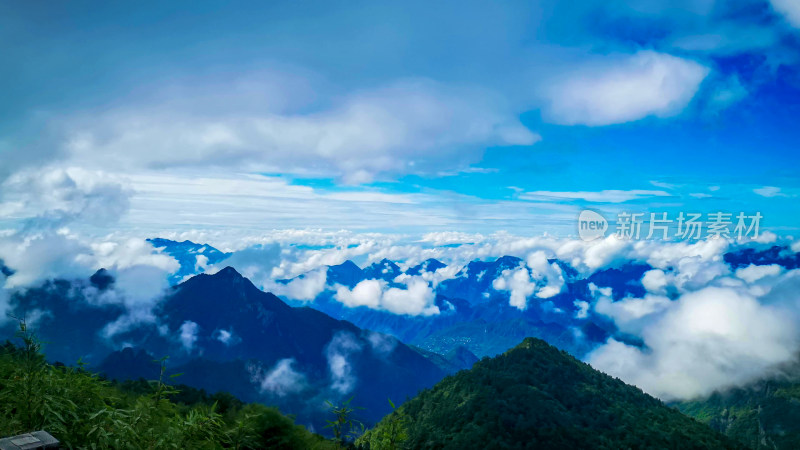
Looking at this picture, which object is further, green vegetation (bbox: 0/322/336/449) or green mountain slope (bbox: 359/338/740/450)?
green mountain slope (bbox: 359/338/740/450)

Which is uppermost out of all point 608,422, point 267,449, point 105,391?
point 105,391

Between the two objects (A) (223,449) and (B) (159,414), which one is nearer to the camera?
(A) (223,449)

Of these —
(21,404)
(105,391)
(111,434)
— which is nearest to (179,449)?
(111,434)

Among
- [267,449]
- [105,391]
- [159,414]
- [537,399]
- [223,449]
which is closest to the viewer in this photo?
[223,449]

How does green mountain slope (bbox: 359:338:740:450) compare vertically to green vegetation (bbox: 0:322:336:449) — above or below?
below

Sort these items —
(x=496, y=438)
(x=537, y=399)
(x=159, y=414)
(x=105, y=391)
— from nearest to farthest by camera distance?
(x=159, y=414) < (x=105, y=391) < (x=496, y=438) < (x=537, y=399)

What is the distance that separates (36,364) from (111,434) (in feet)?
14.9

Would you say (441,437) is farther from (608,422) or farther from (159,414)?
(159,414)

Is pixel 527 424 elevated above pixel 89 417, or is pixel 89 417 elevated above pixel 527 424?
pixel 89 417

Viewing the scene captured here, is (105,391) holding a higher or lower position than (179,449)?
lower

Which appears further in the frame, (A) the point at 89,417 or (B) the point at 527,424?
(B) the point at 527,424

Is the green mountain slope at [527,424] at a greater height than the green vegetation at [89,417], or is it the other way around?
the green vegetation at [89,417]

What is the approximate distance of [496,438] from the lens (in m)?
153

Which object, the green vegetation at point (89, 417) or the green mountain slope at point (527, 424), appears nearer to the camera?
the green vegetation at point (89, 417)
